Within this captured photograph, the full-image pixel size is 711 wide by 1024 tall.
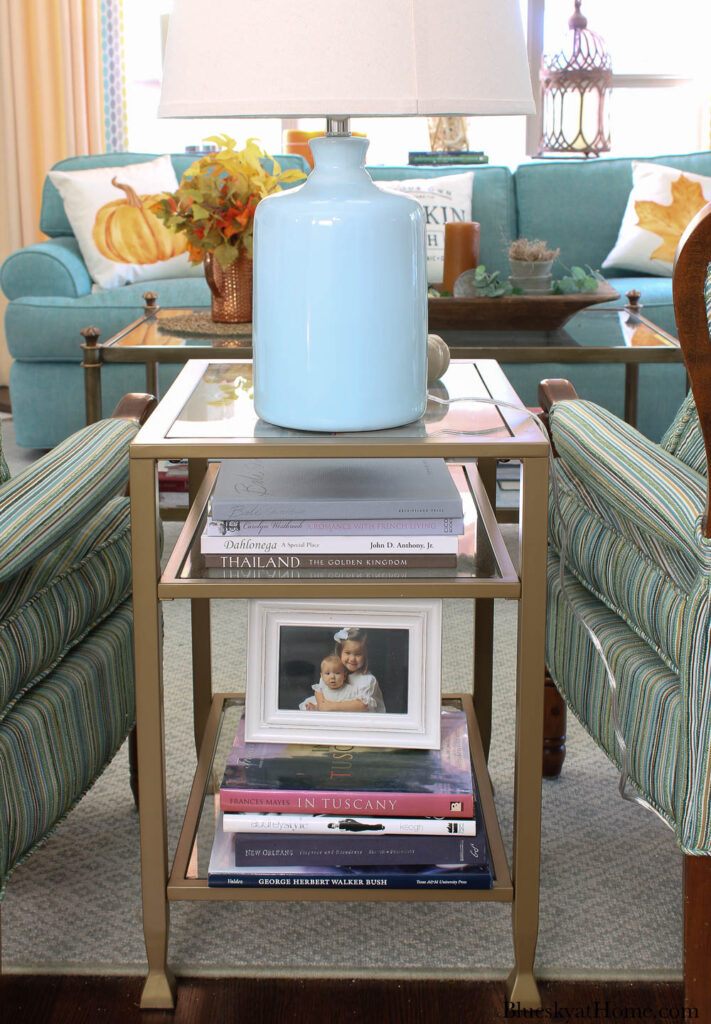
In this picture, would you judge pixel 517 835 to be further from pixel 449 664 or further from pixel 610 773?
pixel 449 664

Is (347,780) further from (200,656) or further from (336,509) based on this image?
(200,656)

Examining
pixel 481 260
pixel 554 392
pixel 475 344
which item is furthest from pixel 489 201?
pixel 554 392

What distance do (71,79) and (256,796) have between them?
3.65m

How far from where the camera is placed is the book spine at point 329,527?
3.64 feet

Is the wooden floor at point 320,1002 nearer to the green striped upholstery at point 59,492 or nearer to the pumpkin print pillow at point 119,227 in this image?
the green striped upholstery at point 59,492

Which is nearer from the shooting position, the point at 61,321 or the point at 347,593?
the point at 347,593

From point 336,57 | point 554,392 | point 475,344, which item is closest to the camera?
point 336,57

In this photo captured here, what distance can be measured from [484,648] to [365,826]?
457mm

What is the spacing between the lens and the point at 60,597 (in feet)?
4.04

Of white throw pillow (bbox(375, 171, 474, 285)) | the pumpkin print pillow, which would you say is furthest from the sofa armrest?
white throw pillow (bbox(375, 171, 474, 285))

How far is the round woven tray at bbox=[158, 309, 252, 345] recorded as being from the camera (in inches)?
91.2

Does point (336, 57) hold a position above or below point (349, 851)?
above

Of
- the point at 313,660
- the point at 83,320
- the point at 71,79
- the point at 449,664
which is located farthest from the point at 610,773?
the point at 71,79

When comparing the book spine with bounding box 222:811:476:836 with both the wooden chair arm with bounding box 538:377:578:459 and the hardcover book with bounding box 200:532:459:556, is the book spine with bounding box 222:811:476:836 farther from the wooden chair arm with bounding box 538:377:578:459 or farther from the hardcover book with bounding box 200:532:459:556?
the wooden chair arm with bounding box 538:377:578:459
